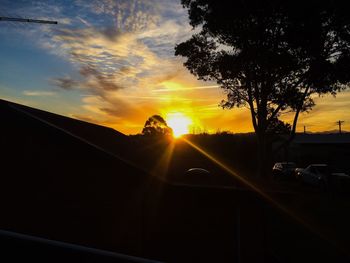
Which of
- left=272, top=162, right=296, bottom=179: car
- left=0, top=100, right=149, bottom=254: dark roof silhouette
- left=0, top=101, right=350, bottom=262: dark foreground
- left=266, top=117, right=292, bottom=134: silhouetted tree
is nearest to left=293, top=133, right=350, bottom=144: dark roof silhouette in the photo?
left=272, top=162, right=296, bottom=179: car

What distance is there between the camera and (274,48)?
2052 centimetres

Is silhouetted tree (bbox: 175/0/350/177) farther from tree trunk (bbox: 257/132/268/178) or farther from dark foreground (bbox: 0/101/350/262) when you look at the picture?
dark foreground (bbox: 0/101/350/262)

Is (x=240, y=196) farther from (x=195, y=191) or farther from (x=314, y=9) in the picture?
(x=314, y=9)

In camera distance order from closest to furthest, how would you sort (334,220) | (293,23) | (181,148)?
1. (334,220)
2. (181,148)
3. (293,23)

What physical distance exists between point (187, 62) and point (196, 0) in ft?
12.6

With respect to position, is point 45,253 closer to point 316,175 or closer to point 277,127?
point 277,127

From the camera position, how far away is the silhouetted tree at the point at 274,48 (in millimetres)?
19719

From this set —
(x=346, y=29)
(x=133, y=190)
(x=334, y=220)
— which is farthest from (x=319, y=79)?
(x=133, y=190)

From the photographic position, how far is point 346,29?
2034cm

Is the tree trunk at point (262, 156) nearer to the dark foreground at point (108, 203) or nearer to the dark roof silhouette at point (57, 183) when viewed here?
the dark foreground at point (108, 203)

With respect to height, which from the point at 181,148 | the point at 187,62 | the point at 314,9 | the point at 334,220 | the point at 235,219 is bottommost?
the point at 334,220

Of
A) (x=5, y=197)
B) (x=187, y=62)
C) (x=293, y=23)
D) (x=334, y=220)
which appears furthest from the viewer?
(x=187, y=62)

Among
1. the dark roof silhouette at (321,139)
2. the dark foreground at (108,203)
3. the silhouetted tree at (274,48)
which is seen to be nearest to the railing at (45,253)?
the dark foreground at (108,203)

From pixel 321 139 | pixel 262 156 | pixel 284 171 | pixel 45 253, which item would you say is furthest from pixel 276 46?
pixel 321 139
